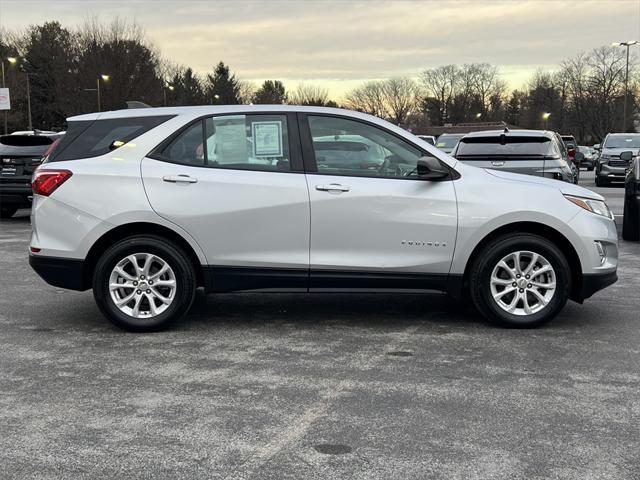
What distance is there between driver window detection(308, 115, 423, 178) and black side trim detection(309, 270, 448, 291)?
2.55 ft

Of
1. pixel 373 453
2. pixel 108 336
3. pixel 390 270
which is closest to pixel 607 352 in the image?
pixel 390 270

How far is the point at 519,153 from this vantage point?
1125cm

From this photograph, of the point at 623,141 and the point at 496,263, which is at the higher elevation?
the point at 623,141

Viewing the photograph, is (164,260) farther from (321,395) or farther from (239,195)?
(321,395)

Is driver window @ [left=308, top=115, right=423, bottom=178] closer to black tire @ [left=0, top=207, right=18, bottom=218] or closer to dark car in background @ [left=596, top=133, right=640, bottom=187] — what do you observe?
black tire @ [left=0, top=207, right=18, bottom=218]

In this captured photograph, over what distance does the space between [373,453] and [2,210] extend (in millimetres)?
13182

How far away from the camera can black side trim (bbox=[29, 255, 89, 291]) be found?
5.74 metres

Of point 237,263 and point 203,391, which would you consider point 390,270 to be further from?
point 203,391

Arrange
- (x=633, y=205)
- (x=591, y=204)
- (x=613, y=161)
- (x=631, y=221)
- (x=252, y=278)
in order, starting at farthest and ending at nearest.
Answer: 1. (x=613, y=161)
2. (x=631, y=221)
3. (x=633, y=205)
4. (x=591, y=204)
5. (x=252, y=278)

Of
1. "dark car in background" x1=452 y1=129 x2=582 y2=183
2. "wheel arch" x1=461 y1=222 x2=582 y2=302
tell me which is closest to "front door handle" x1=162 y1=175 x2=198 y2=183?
"wheel arch" x1=461 y1=222 x2=582 y2=302

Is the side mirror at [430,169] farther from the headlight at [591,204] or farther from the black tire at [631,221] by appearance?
the black tire at [631,221]

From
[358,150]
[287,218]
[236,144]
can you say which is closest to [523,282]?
[358,150]

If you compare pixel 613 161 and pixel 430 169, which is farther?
pixel 613 161

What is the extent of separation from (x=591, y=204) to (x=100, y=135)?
399cm
